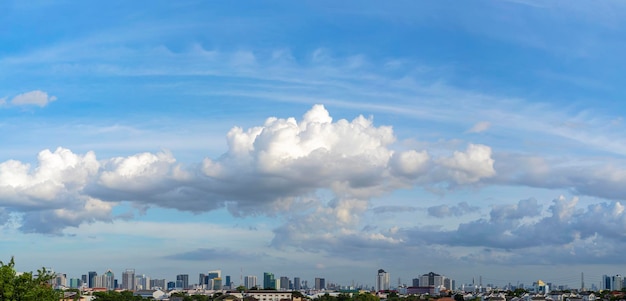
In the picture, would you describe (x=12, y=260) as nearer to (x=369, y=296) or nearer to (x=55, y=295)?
(x=55, y=295)

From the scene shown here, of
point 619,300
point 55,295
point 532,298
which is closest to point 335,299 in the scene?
point 532,298

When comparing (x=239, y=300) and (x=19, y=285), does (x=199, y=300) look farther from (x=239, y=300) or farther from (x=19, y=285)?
(x=19, y=285)

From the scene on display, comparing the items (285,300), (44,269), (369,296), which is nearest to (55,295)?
(44,269)

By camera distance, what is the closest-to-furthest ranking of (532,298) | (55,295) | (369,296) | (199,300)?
(55,295) → (369,296) → (199,300) → (532,298)

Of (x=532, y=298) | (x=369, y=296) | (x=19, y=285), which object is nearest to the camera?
(x=19, y=285)

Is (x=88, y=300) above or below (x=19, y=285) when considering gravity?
below

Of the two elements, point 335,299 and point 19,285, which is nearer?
point 19,285
